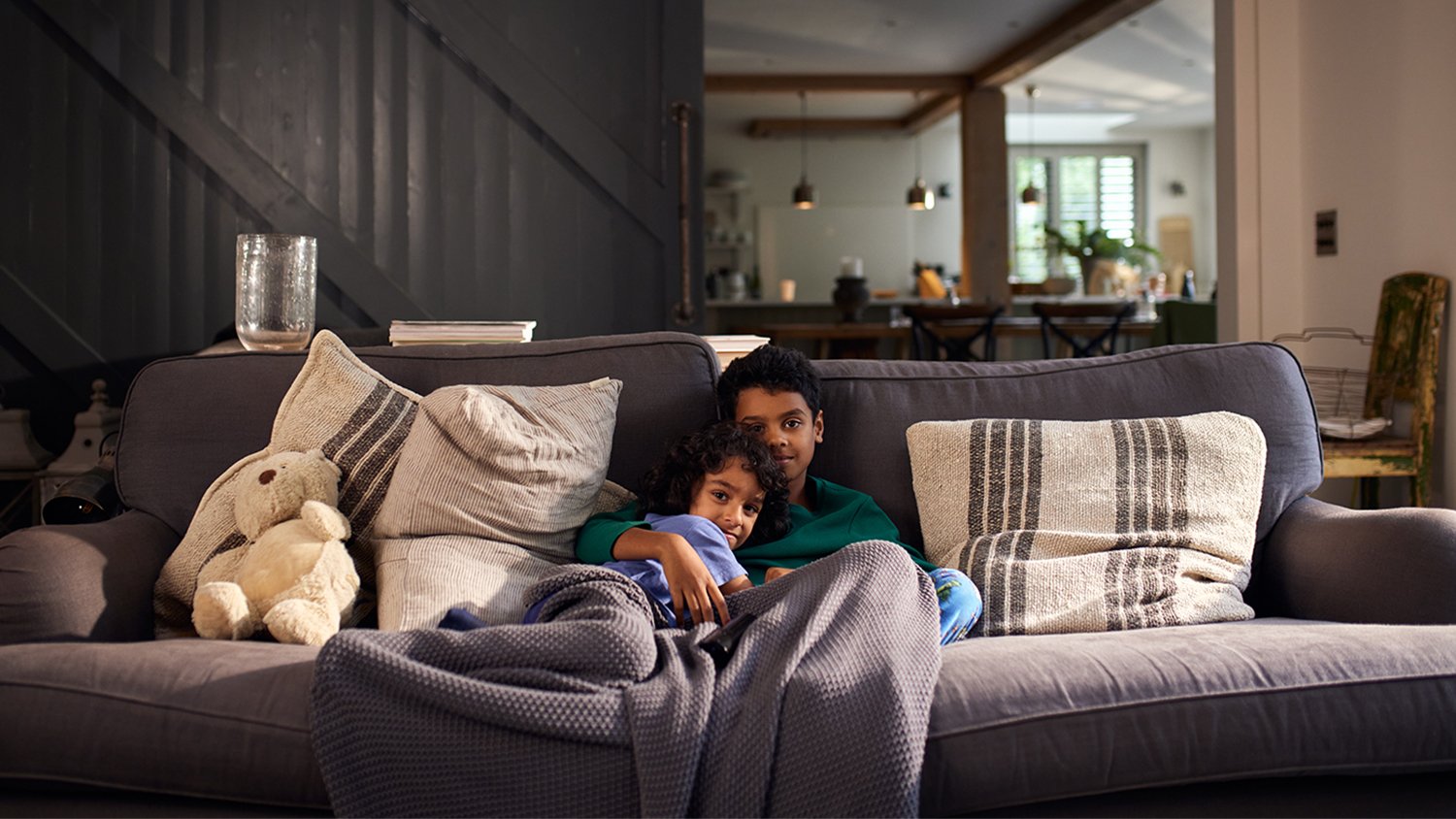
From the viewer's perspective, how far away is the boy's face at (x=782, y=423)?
6.59 feet

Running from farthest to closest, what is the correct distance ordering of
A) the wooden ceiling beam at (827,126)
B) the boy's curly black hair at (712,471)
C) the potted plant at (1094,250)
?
the wooden ceiling beam at (827,126) → the potted plant at (1094,250) → the boy's curly black hair at (712,471)

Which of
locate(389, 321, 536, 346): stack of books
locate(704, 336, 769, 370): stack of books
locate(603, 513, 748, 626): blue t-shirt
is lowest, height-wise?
locate(603, 513, 748, 626): blue t-shirt

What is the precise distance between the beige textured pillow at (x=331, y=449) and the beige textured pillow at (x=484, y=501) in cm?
7

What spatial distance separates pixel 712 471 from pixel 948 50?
691cm

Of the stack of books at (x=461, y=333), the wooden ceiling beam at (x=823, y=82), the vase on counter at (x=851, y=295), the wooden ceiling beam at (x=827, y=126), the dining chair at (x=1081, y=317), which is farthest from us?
the wooden ceiling beam at (x=827, y=126)

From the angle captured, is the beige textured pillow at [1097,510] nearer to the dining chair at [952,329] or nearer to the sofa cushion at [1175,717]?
the sofa cushion at [1175,717]

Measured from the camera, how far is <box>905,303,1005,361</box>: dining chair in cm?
635

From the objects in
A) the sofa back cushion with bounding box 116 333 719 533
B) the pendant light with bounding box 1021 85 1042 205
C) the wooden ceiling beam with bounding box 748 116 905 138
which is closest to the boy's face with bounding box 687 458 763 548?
the sofa back cushion with bounding box 116 333 719 533

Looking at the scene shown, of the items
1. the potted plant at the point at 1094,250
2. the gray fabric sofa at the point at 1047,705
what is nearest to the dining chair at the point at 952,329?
the potted plant at the point at 1094,250

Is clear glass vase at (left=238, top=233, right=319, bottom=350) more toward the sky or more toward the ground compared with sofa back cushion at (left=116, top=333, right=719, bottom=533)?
more toward the sky

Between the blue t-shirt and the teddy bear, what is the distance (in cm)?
40

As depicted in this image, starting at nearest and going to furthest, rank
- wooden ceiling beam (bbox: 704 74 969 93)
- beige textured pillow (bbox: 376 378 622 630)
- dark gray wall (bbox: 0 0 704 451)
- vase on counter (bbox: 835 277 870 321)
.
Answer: beige textured pillow (bbox: 376 378 622 630) → dark gray wall (bbox: 0 0 704 451) → vase on counter (bbox: 835 277 870 321) → wooden ceiling beam (bbox: 704 74 969 93)

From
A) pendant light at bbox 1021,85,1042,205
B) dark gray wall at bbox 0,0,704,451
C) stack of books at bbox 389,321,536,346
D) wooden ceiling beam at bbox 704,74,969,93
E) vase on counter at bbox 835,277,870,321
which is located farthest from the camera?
pendant light at bbox 1021,85,1042,205

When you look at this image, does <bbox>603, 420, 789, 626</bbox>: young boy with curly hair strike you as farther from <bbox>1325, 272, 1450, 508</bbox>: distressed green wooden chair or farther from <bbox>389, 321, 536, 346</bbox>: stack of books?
<bbox>1325, 272, 1450, 508</bbox>: distressed green wooden chair
